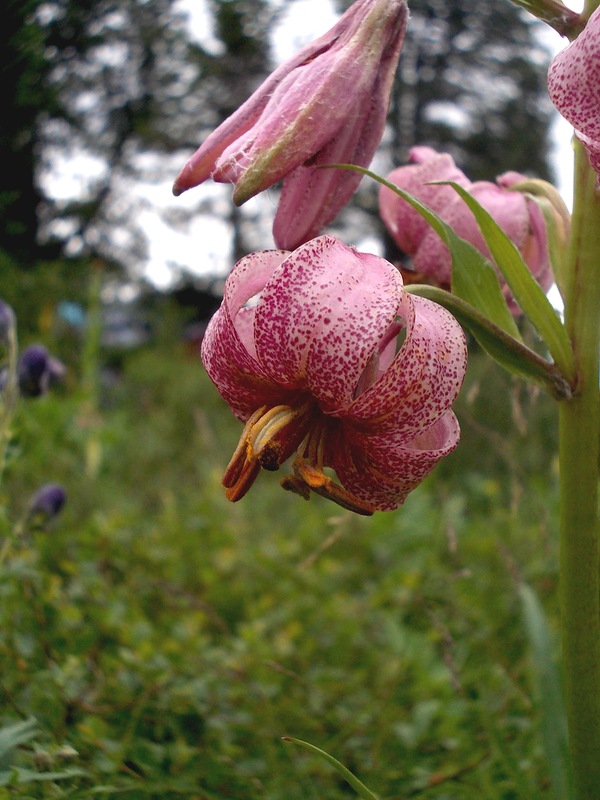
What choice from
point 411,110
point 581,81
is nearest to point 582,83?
point 581,81

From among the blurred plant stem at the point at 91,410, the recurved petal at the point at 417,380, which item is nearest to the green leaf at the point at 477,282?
the recurved petal at the point at 417,380

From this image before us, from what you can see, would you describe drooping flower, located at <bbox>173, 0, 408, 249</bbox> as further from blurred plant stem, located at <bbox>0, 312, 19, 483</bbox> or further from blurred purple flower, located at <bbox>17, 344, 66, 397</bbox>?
blurred purple flower, located at <bbox>17, 344, 66, 397</bbox>

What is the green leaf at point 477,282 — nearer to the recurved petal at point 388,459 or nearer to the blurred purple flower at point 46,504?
the recurved petal at point 388,459

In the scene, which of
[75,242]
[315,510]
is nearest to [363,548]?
[315,510]

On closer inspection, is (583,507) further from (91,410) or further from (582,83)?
(91,410)

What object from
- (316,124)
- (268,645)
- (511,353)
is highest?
(316,124)
